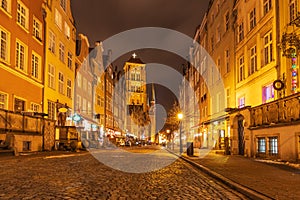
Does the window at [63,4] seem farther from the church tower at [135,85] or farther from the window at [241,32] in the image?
the church tower at [135,85]

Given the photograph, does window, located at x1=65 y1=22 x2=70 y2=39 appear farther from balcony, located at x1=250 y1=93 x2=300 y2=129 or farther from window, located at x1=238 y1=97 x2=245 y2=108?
balcony, located at x1=250 y1=93 x2=300 y2=129

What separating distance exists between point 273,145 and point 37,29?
74.6ft

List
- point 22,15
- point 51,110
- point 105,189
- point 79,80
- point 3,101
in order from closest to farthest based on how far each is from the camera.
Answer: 1. point 105,189
2. point 3,101
3. point 22,15
4. point 51,110
5. point 79,80

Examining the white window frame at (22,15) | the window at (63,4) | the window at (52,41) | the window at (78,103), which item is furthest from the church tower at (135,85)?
the white window frame at (22,15)

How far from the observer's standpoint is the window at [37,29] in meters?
31.7

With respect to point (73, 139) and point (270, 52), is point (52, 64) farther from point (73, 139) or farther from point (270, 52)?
point (270, 52)

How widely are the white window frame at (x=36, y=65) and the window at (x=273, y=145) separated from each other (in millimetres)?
20152

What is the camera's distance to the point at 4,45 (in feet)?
83.5

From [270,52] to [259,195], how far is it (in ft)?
55.0

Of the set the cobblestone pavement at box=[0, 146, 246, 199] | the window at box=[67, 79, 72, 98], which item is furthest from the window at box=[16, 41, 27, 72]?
the cobblestone pavement at box=[0, 146, 246, 199]

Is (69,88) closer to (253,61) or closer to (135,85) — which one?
(253,61)

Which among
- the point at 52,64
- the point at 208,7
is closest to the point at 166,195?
the point at 52,64

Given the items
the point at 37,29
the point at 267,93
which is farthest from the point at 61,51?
the point at 267,93

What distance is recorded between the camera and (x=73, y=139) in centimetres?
3425
